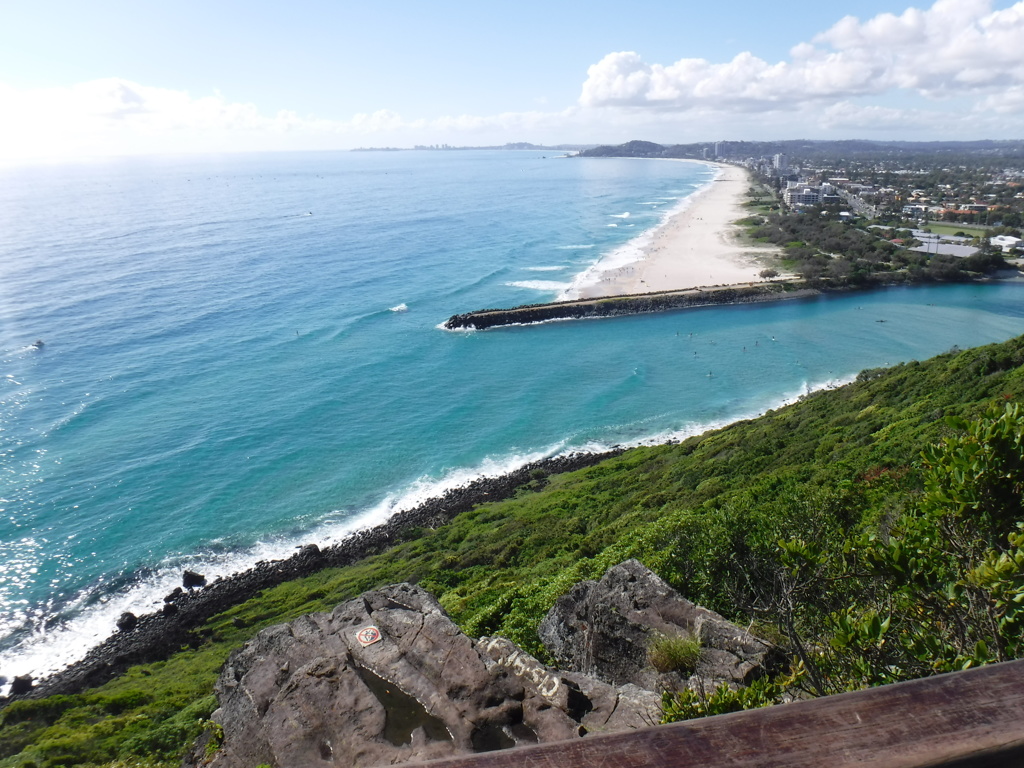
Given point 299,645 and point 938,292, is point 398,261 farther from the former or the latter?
point 299,645

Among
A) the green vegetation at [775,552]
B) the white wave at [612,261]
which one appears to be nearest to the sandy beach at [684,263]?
the white wave at [612,261]

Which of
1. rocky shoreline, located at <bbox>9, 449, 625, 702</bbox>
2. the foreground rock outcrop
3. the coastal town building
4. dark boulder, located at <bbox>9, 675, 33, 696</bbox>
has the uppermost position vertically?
the coastal town building

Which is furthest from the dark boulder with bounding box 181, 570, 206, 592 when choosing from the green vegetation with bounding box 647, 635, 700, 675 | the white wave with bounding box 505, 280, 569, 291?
the white wave with bounding box 505, 280, 569, 291

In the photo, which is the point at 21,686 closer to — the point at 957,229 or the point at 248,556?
the point at 248,556

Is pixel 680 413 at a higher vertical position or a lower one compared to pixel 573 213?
lower

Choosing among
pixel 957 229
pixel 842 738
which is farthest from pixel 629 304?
pixel 957 229

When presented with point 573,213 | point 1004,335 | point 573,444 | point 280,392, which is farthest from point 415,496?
point 573,213

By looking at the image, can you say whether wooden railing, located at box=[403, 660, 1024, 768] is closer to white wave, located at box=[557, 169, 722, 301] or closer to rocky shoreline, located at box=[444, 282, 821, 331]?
rocky shoreline, located at box=[444, 282, 821, 331]
